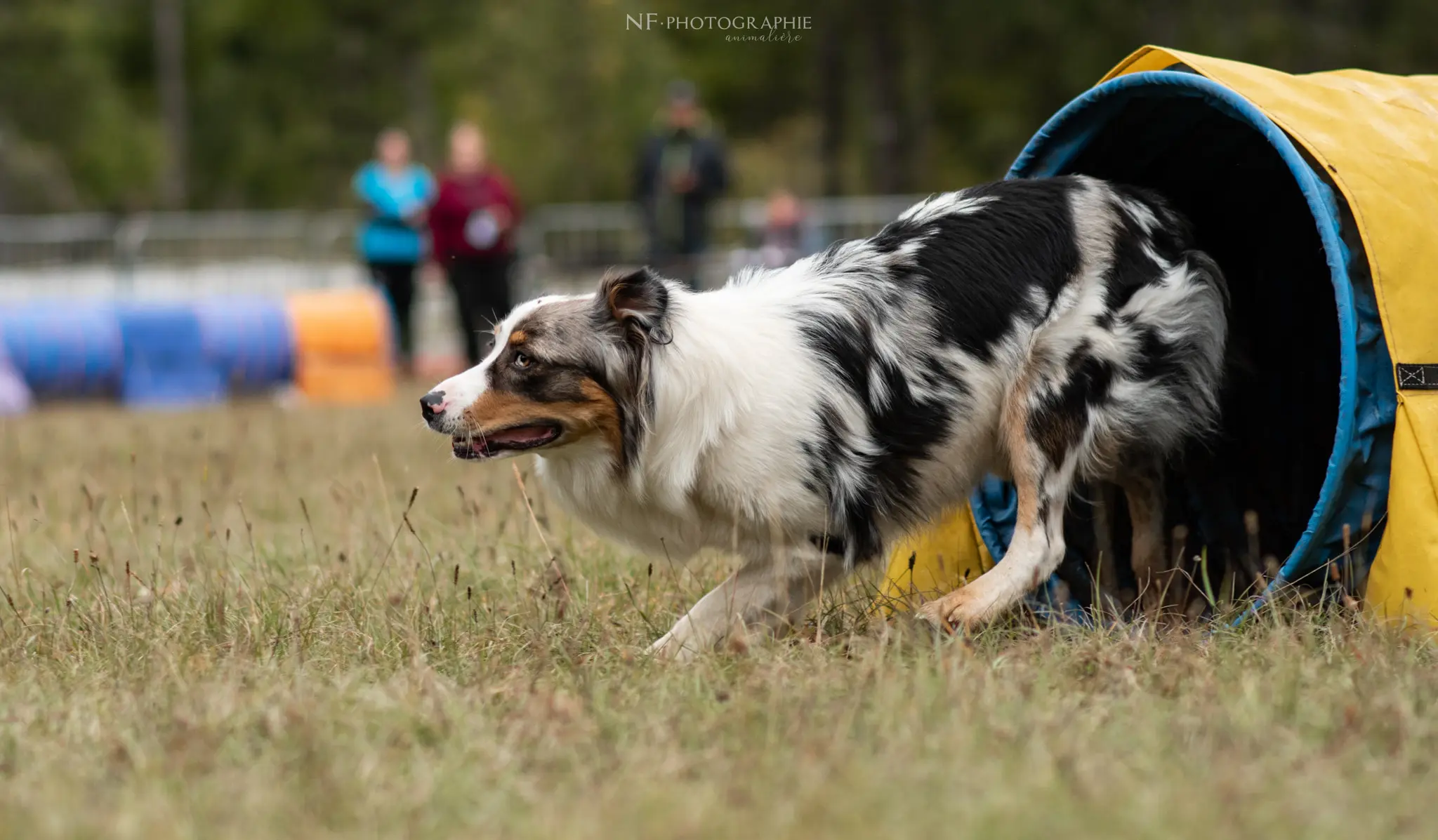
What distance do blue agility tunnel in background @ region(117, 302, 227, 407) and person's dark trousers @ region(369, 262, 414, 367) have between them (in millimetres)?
1795

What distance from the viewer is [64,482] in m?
8.55

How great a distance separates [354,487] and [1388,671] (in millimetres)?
5192

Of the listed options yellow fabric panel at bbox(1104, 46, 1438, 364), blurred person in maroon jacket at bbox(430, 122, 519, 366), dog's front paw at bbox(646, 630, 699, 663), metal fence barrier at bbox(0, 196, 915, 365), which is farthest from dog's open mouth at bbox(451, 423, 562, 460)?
metal fence barrier at bbox(0, 196, 915, 365)

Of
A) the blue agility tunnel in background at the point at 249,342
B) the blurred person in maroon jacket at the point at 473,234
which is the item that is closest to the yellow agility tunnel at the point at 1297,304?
the blurred person in maroon jacket at the point at 473,234

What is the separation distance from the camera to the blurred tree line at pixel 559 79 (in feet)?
99.4

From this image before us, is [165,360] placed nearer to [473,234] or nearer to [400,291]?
[400,291]

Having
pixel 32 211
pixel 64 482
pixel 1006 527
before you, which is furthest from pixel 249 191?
pixel 1006 527

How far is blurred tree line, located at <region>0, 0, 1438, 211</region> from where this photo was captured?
30297mm

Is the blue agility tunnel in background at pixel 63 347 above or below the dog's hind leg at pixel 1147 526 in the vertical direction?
below

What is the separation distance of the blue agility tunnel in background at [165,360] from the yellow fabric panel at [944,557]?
11.2 m

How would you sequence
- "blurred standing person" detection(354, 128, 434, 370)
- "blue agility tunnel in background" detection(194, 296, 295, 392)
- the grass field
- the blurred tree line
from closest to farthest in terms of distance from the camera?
the grass field
"blurred standing person" detection(354, 128, 434, 370)
"blue agility tunnel in background" detection(194, 296, 295, 392)
the blurred tree line

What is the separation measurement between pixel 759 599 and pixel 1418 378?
1937 millimetres

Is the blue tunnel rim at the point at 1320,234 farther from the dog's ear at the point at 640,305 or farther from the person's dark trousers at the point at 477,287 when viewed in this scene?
the person's dark trousers at the point at 477,287

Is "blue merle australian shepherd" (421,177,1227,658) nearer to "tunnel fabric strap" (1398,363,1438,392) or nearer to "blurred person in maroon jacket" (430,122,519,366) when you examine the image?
"tunnel fabric strap" (1398,363,1438,392)
